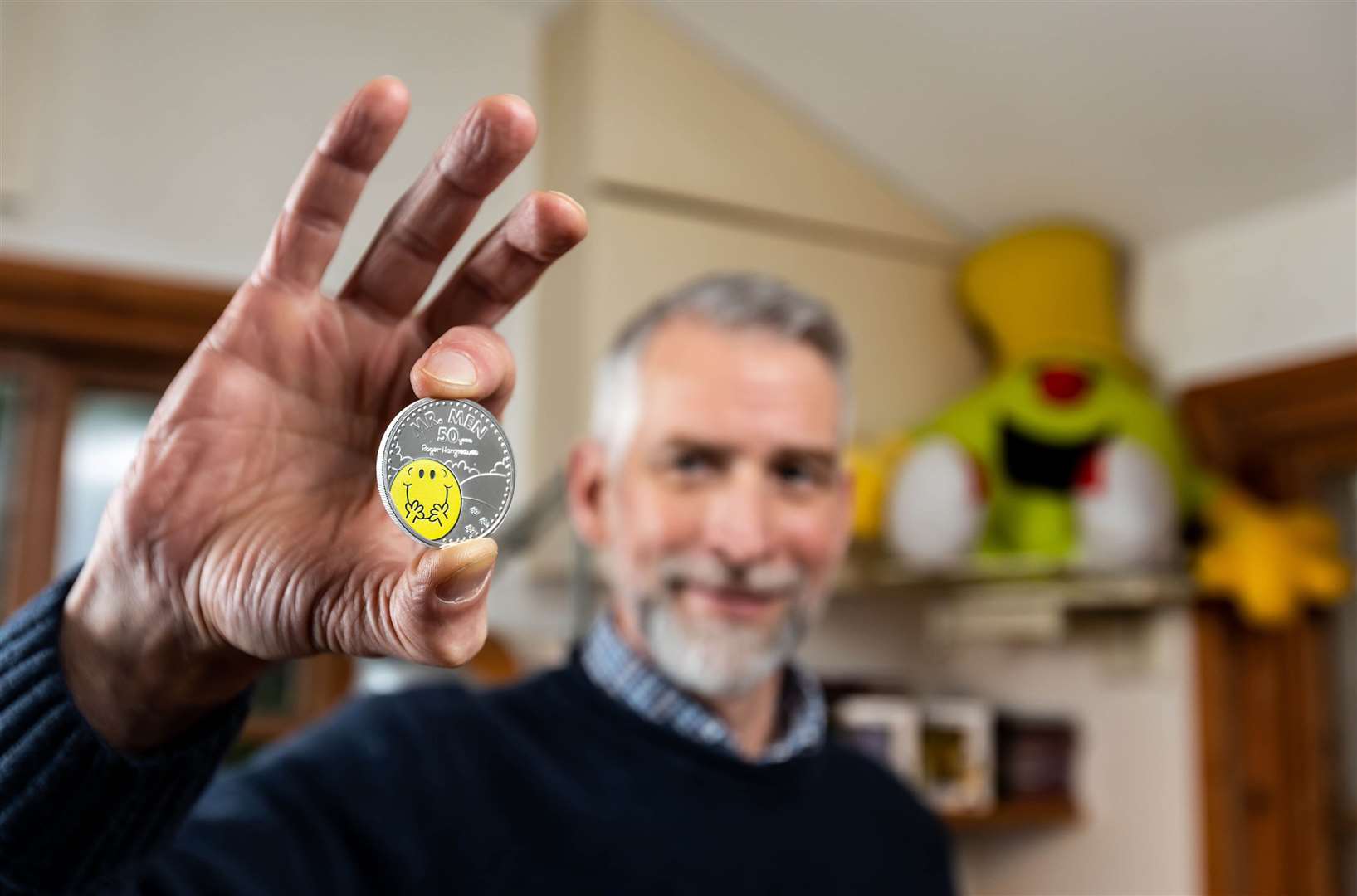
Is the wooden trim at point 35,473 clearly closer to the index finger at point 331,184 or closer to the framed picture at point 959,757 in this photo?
the framed picture at point 959,757

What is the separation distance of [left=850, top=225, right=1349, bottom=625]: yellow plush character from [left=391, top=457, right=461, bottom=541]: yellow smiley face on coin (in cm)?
124

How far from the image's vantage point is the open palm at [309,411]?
0.39 m

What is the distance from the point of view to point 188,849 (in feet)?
2.08

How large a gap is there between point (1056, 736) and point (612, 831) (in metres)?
1.16

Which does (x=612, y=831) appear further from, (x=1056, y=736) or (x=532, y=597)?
(x=1056, y=736)

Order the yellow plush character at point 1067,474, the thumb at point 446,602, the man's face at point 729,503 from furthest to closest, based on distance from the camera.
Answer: the yellow plush character at point 1067,474
the man's face at point 729,503
the thumb at point 446,602

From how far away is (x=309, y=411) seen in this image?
43 cm

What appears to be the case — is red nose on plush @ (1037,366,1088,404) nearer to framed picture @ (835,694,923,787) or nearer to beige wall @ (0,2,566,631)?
framed picture @ (835,694,923,787)

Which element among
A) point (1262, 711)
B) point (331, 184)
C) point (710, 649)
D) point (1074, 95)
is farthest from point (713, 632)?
point (1262, 711)

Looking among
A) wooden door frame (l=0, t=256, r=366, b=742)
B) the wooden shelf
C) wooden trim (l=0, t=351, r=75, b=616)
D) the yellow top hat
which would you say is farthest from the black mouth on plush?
wooden trim (l=0, t=351, r=75, b=616)

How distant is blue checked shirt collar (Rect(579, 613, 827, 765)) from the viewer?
2.97ft

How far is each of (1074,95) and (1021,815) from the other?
120 centimetres

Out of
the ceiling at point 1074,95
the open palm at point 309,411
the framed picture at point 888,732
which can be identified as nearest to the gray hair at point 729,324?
the ceiling at point 1074,95

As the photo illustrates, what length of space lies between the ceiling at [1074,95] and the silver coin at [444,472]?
31 cm
